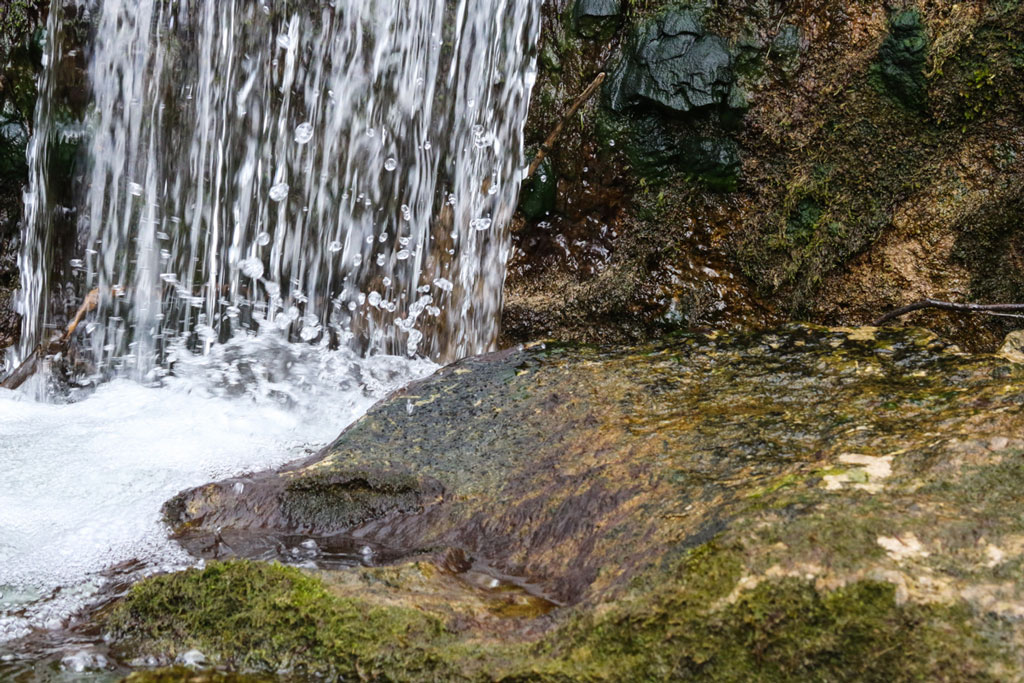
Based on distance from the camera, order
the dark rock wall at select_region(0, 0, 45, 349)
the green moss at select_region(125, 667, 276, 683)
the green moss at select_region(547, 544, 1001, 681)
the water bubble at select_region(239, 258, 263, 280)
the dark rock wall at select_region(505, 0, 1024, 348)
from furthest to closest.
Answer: the dark rock wall at select_region(0, 0, 45, 349)
the water bubble at select_region(239, 258, 263, 280)
the dark rock wall at select_region(505, 0, 1024, 348)
the green moss at select_region(125, 667, 276, 683)
the green moss at select_region(547, 544, 1001, 681)

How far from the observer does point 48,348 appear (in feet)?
16.4

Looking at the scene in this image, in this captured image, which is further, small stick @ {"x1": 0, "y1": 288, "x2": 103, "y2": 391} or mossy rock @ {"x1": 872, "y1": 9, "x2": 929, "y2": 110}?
small stick @ {"x1": 0, "y1": 288, "x2": 103, "y2": 391}

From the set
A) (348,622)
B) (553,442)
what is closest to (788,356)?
(553,442)

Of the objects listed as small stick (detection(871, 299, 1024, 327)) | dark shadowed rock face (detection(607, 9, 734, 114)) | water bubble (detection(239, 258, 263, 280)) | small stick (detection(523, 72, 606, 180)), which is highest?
dark shadowed rock face (detection(607, 9, 734, 114))

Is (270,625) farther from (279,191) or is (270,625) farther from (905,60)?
(905,60)

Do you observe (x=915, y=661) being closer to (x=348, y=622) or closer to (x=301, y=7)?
(x=348, y=622)

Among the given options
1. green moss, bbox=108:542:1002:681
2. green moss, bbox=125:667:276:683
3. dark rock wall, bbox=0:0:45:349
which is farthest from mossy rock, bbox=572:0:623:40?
green moss, bbox=125:667:276:683

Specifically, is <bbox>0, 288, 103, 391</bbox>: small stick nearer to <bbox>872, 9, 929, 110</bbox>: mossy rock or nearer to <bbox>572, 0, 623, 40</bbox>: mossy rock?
<bbox>572, 0, 623, 40</bbox>: mossy rock

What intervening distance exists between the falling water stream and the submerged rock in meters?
→ 1.87

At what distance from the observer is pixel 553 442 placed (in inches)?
108

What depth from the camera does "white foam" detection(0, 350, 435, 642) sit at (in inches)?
97.1

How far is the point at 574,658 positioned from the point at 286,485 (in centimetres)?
136

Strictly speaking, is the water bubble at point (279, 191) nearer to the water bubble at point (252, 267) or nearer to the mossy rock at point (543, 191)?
the water bubble at point (252, 267)

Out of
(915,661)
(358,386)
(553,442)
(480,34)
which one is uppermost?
(480,34)
